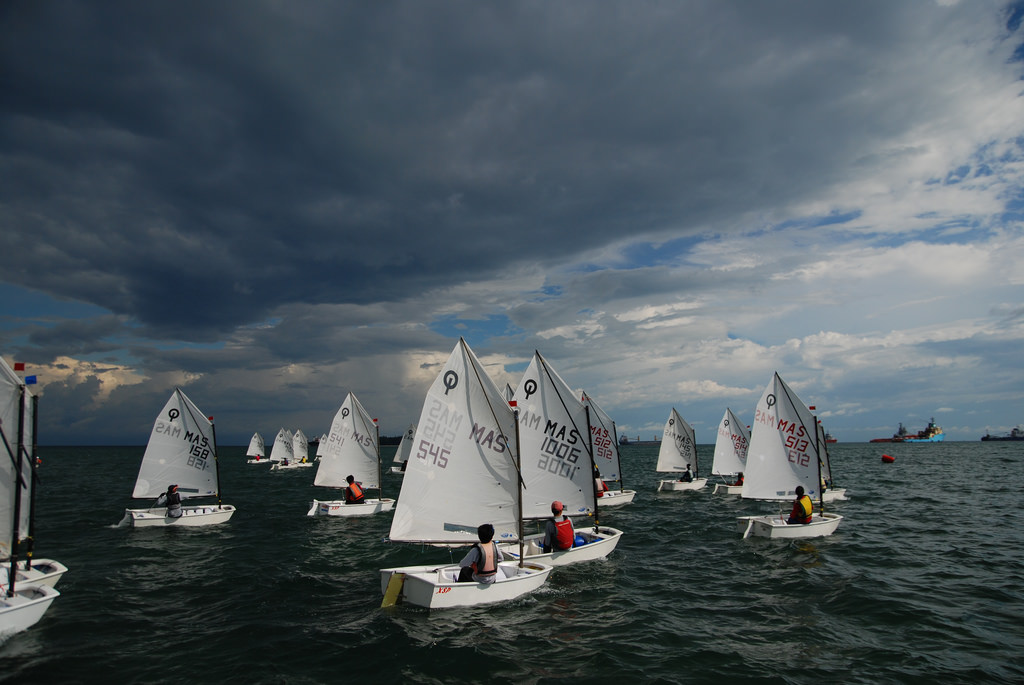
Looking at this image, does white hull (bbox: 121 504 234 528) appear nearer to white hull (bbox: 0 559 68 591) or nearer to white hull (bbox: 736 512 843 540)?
white hull (bbox: 0 559 68 591)

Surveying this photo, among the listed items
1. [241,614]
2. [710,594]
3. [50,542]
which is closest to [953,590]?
[710,594]

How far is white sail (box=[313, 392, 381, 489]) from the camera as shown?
36.9 meters

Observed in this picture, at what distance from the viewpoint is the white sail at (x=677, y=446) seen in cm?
4650

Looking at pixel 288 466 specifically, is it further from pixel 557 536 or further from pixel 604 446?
pixel 557 536

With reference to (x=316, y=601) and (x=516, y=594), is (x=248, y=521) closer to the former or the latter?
(x=316, y=601)

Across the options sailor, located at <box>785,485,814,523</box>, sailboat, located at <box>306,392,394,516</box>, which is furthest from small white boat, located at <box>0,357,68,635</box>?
sailor, located at <box>785,485,814,523</box>

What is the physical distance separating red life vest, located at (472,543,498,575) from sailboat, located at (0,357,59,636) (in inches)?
420

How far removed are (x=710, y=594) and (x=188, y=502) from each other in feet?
135

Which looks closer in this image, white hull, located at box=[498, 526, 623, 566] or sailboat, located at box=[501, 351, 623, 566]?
white hull, located at box=[498, 526, 623, 566]

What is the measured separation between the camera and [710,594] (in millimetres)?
16891

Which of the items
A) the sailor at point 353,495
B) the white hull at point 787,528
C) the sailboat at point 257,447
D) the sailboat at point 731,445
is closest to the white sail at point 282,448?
the sailboat at point 257,447

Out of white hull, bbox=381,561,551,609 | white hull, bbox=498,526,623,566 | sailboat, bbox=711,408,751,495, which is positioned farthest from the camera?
sailboat, bbox=711,408,751,495

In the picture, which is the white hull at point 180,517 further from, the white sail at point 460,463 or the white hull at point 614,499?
the white hull at point 614,499

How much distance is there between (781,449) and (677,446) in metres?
21.0
